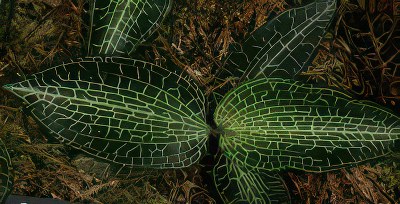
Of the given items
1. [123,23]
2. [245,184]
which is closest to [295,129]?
[245,184]

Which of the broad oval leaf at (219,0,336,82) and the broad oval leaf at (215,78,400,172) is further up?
the broad oval leaf at (219,0,336,82)

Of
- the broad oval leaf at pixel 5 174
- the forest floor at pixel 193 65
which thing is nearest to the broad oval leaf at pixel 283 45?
the forest floor at pixel 193 65

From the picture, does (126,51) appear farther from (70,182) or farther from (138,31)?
(70,182)

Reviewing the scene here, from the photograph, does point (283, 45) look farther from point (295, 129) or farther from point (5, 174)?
point (5, 174)

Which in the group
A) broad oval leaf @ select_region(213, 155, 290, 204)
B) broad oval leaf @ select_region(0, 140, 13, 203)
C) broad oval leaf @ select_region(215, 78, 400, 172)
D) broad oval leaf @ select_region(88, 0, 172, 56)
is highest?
broad oval leaf @ select_region(88, 0, 172, 56)

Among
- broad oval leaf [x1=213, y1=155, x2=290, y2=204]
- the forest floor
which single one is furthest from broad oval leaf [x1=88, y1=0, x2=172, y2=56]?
broad oval leaf [x1=213, y1=155, x2=290, y2=204]

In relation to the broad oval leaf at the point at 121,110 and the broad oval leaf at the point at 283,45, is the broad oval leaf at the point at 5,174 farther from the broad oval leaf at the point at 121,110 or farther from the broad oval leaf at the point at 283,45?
the broad oval leaf at the point at 283,45

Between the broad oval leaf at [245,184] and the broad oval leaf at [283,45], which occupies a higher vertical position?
the broad oval leaf at [283,45]

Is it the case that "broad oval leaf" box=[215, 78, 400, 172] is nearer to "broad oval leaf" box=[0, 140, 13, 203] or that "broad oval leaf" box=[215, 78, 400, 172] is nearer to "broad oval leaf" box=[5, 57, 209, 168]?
"broad oval leaf" box=[5, 57, 209, 168]
